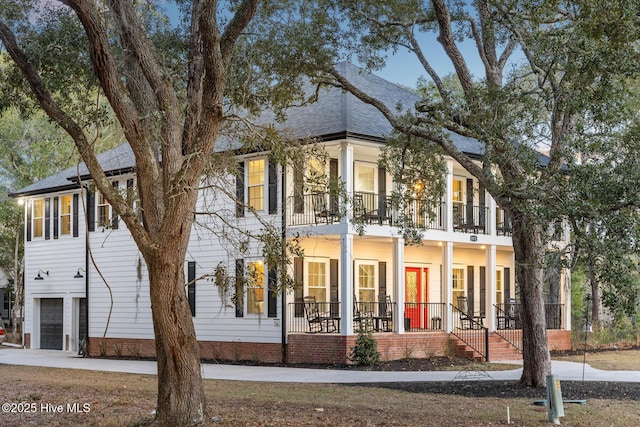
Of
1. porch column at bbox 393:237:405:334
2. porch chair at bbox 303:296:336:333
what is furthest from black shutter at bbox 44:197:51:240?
porch column at bbox 393:237:405:334

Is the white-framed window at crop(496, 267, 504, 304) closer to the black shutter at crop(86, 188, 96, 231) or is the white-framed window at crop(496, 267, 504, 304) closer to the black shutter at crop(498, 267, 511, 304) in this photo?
the black shutter at crop(498, 267, 511, 304)

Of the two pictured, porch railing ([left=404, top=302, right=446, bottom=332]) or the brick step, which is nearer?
the brick step

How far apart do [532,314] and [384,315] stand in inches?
347

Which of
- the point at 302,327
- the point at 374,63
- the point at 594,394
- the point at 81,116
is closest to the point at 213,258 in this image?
the point at 302,327

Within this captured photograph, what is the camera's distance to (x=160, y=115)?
12031 millimetres

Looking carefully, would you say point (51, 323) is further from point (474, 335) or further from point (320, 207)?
point (474, 335)

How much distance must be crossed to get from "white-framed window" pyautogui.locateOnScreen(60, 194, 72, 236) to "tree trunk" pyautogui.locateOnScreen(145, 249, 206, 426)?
810 inches

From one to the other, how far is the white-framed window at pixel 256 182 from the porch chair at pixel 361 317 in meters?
3.95

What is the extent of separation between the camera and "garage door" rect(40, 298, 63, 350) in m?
31.6

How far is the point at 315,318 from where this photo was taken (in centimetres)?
2298

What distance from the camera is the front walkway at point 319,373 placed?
1859cm

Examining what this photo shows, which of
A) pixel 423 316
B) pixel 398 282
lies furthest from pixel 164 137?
pixel 423 316

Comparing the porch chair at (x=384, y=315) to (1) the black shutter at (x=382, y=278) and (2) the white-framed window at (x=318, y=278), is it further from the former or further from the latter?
(2) the white-framed window at (x=318, y=278)

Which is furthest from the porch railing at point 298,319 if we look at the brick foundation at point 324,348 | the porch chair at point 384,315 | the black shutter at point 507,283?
the black shutter at point 507,283
